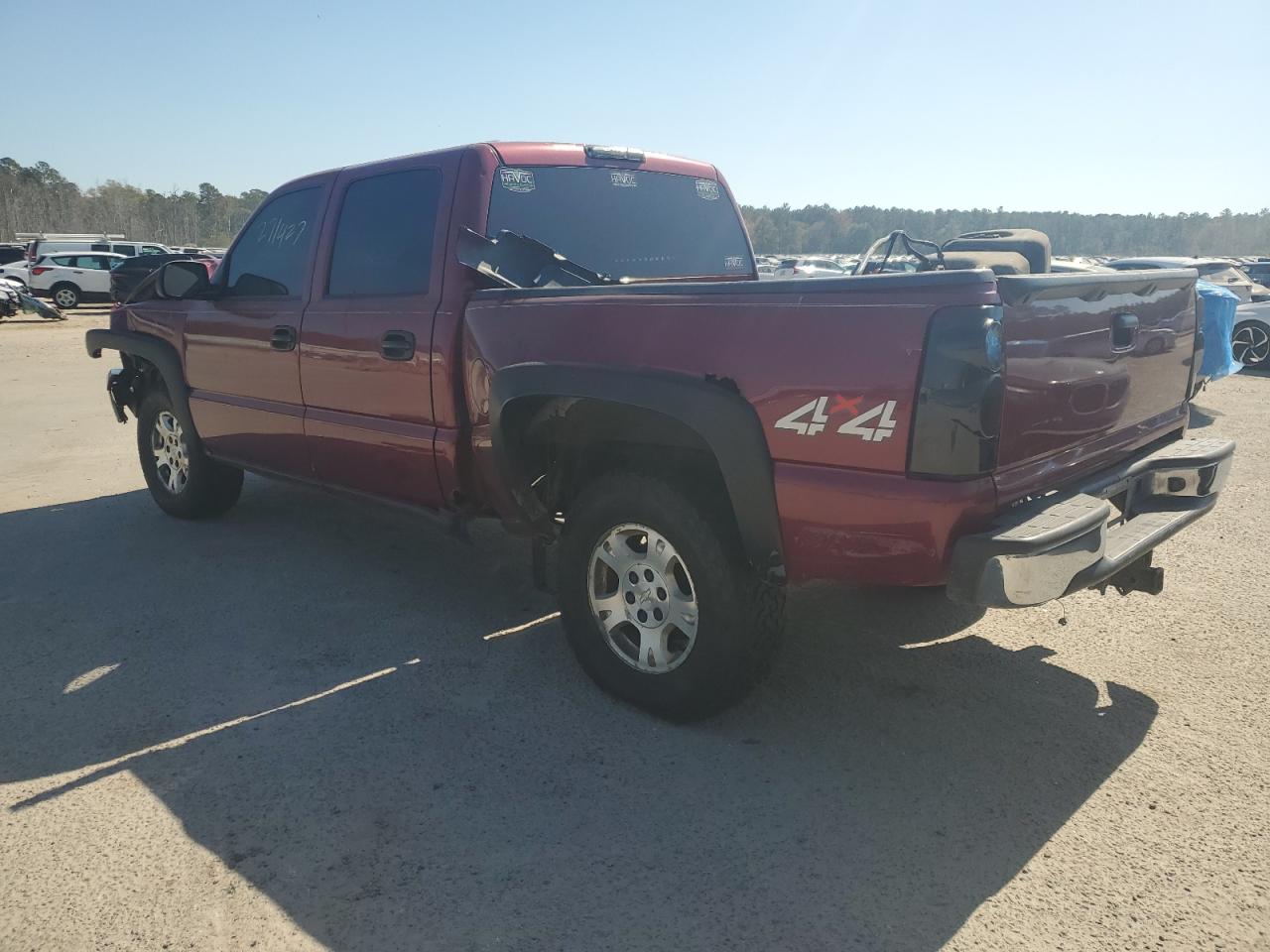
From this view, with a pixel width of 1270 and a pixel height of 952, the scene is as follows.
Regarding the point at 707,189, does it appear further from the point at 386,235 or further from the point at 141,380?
the point at 141,380

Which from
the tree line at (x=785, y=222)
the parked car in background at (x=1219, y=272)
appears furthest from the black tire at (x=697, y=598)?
the tree line at (x=785, y=222)

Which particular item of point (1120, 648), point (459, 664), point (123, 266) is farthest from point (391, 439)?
point (123, 266)

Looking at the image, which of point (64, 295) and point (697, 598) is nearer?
point (697, 598)

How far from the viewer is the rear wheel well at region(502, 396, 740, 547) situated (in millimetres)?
3254

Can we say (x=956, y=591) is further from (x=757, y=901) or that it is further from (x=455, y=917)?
(x=455, y=917)

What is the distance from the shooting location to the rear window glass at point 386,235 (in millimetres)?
4113

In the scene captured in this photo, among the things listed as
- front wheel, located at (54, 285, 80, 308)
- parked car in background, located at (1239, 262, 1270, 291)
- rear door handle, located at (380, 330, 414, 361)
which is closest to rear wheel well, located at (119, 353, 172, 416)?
rear door handle, located at (380, 330, 414, 361)

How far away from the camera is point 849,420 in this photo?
106 inches

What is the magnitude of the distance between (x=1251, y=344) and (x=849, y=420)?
1395cm

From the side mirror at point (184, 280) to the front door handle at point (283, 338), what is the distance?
2.63ft

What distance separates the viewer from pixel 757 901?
2.45 metres

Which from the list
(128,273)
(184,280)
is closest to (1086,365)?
(184,280)

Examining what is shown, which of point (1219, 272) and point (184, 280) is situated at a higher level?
point (184, 280)

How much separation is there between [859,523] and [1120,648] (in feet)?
6.48
